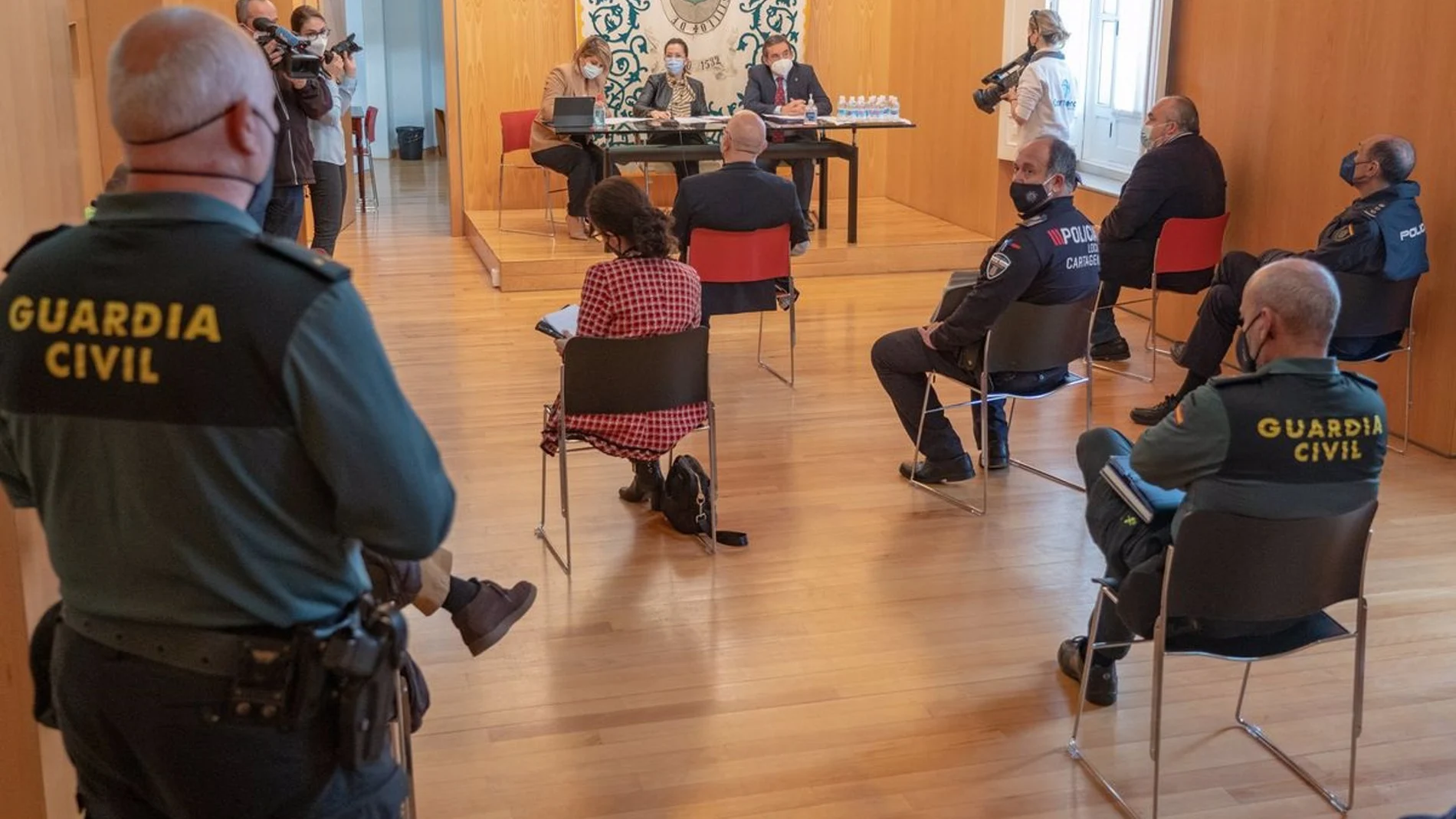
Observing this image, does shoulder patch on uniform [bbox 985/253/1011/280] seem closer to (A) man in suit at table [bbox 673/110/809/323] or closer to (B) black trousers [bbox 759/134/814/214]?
(A) man in suit at table [bbox 673/110/809/323]

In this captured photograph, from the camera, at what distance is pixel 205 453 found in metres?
1.62

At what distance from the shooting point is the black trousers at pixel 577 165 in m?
→ 8.91

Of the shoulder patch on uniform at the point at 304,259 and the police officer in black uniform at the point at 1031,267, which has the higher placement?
the shoulder patch on uniform at the point at 304,259

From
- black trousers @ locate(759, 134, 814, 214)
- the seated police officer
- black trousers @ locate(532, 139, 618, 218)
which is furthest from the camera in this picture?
black trousers @ locate(759, 134, 814, 214)

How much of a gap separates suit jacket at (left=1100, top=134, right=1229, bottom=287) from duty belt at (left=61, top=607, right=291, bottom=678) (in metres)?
5.33

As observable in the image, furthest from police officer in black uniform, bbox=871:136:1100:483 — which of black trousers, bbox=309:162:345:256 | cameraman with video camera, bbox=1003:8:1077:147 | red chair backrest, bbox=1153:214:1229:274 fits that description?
black trousers, bbox=309:162:345:256

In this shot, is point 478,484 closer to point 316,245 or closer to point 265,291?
point 316,245

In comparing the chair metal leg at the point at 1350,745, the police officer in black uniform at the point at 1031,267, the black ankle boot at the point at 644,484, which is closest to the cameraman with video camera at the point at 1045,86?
the police officer in black uniform at the point at 1031,267

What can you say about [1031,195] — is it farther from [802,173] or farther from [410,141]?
[410,141]

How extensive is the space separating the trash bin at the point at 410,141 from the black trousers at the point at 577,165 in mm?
6030

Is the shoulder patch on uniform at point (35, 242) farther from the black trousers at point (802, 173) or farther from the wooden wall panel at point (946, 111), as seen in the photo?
the wooden wall panel at point (946, 111)

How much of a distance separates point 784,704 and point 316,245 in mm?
4769

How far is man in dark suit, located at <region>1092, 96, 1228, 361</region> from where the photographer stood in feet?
20.6

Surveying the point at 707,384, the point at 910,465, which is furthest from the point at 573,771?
the point at 910,465
